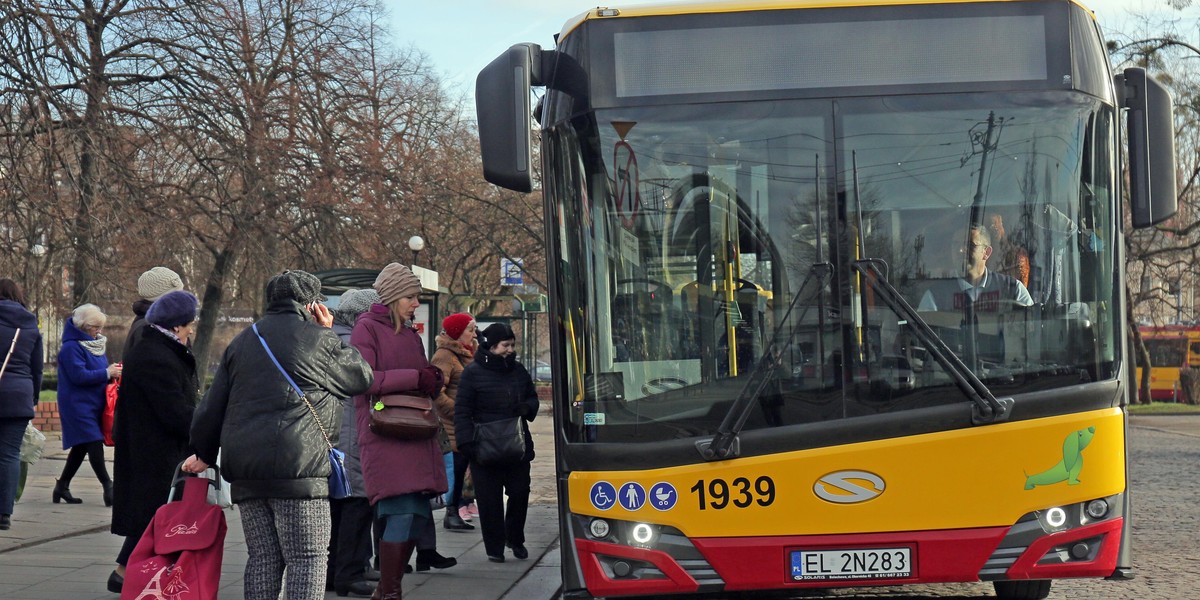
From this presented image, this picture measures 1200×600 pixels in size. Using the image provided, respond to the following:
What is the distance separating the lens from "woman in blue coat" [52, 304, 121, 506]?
11047 mm

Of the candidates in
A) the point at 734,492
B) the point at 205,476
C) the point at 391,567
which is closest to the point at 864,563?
the point at 734,492

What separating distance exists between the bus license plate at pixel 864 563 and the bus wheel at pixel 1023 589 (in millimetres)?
1494

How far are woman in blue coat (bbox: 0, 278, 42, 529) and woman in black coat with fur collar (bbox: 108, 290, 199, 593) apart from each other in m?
3.09

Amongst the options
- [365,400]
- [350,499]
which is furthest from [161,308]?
[350,499]

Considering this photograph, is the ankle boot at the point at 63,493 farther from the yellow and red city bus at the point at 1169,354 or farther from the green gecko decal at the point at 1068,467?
the yellow and red city bus at the point at 1169,354

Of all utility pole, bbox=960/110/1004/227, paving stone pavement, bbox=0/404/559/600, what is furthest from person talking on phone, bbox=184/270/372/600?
utility pole, bbox=960/110/1004/227

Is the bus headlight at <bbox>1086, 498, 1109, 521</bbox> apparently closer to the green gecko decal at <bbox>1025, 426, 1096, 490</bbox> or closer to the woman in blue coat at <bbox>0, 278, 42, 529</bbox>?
the green gecko decal at <bbox>1025, 426, 1096, 490</bbox>

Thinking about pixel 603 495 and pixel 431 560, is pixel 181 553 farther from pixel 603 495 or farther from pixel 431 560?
pixel 431 560

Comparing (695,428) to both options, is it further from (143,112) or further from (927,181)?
(143,112)

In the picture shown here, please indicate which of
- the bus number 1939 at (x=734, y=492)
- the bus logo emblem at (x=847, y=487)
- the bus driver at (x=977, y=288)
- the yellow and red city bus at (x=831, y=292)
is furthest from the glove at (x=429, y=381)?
the bus driver at (x=977, y=288)

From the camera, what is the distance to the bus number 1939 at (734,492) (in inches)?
227

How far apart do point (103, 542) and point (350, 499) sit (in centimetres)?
282

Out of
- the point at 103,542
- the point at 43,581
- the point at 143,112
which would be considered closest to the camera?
the point at 43,581

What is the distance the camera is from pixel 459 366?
1009 centimetres
